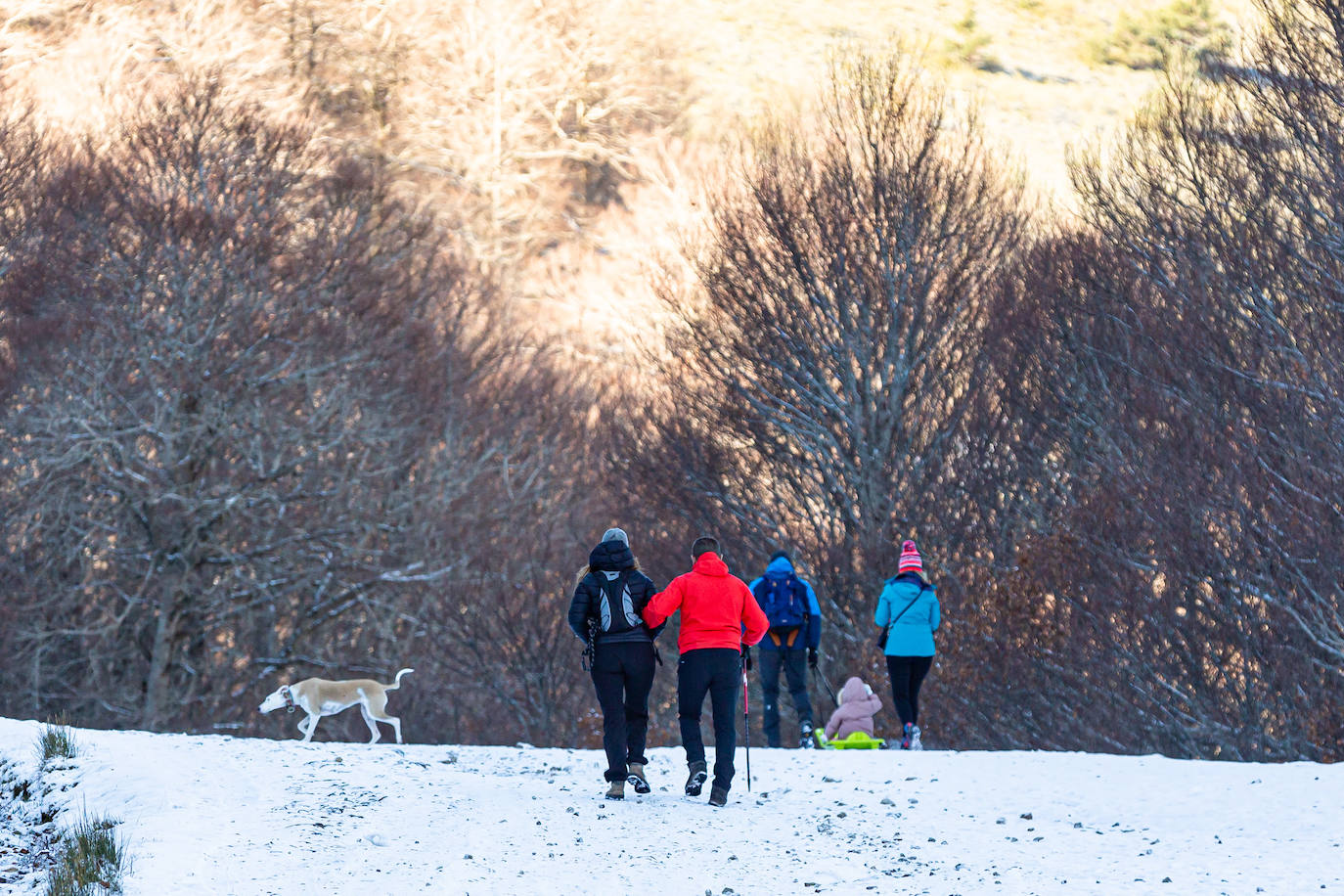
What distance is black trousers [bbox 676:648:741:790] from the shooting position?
1070 cm

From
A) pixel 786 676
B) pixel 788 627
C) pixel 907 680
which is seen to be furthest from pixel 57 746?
pixel 907 680

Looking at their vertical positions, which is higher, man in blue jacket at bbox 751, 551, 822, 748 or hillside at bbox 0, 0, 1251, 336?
hillside at bbox 0, 0, 1251, 336

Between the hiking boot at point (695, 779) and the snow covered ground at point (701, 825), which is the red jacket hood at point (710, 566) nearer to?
the hiking boot at point (695, 779)

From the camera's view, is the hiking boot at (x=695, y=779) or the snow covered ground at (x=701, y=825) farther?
the hiking boot at (x=695, y=779)

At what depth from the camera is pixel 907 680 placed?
15547 mm

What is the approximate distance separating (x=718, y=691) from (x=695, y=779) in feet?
2.12

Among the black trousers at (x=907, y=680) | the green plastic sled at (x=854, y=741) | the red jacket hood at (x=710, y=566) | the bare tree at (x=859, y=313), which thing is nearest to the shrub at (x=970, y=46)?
the bare tree at (x=859, y=313)

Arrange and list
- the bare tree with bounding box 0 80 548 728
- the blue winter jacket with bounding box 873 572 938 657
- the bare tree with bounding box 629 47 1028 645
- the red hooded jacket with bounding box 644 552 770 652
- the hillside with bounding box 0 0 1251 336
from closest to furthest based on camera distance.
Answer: the red hooded jacket with bounding box 644 552 770 652 < the blue winter jacket with bounding box 873 572 938 657 < the bare tree with bounding box 0 80 548 728 < the bare tree with bounding box 629 47 1028 645 < the hillside with bounding box 0 0 1251 336

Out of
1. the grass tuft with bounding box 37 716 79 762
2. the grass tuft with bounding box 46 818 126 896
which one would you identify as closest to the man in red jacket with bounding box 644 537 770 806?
the grass tuft with bounding box 46 818 126 896

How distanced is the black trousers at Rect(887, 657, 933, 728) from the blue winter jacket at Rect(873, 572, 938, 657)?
15 cm

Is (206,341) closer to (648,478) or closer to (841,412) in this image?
(648,478)

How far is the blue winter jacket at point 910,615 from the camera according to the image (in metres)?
15.3

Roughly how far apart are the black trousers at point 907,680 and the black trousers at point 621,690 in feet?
16.2

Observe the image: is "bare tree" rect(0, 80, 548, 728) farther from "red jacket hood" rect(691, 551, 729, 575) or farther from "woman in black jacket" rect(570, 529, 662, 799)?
"red jacket hood" rect(691, 551, 729, 575)
